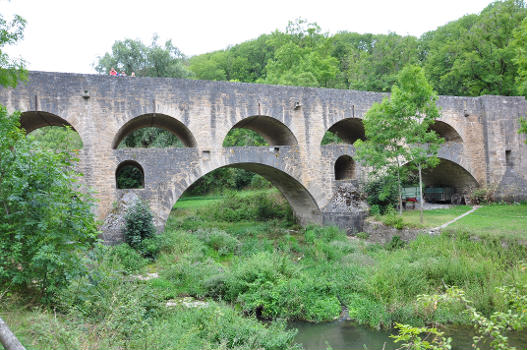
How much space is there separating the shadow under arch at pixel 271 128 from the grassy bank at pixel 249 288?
13.8 ft

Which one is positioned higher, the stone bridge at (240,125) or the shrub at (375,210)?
the stone bridge at (240,125)

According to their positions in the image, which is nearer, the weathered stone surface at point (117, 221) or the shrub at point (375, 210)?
the weathered stone surface at point (117, 221)

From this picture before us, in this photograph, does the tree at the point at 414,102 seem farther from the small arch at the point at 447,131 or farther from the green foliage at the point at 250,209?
the green foliage at the point at 250,209

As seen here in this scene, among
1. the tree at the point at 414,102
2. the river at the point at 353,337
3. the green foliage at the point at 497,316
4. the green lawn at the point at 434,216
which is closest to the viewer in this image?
the green foliage at the point at 497,316

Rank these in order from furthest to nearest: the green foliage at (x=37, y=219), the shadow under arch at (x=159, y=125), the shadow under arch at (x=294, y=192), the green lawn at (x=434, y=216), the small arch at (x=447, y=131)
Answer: the small arch at (x=447, y=131) < the shadow under arch at (x=294, y=192) < the shadow under arch at (x=159, y=125) < the green lawn at (x=434, y=216) < the green foliage at (x=37, y=219)

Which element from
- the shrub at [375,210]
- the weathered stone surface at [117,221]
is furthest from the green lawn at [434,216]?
the weathered stone surface at [117,221]

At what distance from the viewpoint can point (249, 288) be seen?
414 inches

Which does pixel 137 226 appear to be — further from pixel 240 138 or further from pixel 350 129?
pixel 240 138

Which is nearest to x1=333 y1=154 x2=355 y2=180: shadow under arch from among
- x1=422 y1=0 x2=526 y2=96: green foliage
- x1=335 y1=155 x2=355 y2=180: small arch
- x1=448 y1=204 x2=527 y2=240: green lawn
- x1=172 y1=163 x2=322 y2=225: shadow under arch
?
x1=335 y1=155 x2=355 y2=180: small arch

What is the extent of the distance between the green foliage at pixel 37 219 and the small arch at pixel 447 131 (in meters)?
Result: 18.9

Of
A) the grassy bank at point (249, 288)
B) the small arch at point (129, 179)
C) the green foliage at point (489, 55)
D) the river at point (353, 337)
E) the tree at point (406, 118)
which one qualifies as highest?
the green foliage at point (489, 55)

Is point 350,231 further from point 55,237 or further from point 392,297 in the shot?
point 55,237

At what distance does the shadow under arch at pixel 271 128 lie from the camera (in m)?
17.3

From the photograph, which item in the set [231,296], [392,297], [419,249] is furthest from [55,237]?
[419,249]
